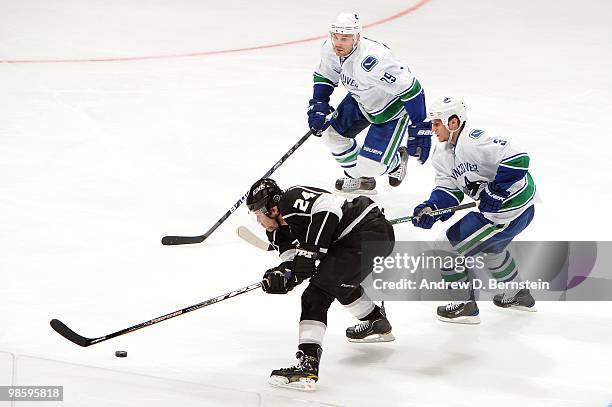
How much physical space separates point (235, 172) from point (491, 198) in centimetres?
240

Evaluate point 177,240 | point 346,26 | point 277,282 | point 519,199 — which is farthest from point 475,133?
point 177,240

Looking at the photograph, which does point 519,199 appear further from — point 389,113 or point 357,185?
point 357,185

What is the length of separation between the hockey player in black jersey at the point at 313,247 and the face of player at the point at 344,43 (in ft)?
6.10

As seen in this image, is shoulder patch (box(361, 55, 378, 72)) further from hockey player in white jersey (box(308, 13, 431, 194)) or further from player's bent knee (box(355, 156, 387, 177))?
player's bent knee (box(355, 156, 387, 177))

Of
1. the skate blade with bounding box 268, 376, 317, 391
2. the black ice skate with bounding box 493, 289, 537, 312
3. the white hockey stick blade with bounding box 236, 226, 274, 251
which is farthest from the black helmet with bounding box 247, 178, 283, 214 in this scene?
the black ice skate with bounding box 493, 289, 537, 312

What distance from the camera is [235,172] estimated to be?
7.09m

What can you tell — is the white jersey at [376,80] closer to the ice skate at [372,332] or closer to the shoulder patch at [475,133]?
the shoulder patch at [475,133]

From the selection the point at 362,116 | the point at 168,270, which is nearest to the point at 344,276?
the point at 168,270

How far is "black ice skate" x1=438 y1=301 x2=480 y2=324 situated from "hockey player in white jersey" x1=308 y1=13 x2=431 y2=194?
1.26 meters

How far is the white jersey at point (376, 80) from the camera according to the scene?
6312 millimetres

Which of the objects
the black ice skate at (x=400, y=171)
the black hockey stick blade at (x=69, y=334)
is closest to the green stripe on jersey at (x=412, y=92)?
the black ice skate at (x=400, y=171)

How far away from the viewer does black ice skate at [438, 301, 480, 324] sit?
5.16m

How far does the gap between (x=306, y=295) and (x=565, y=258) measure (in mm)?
1800

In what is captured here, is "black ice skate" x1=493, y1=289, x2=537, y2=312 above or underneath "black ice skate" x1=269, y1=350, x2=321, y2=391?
above
